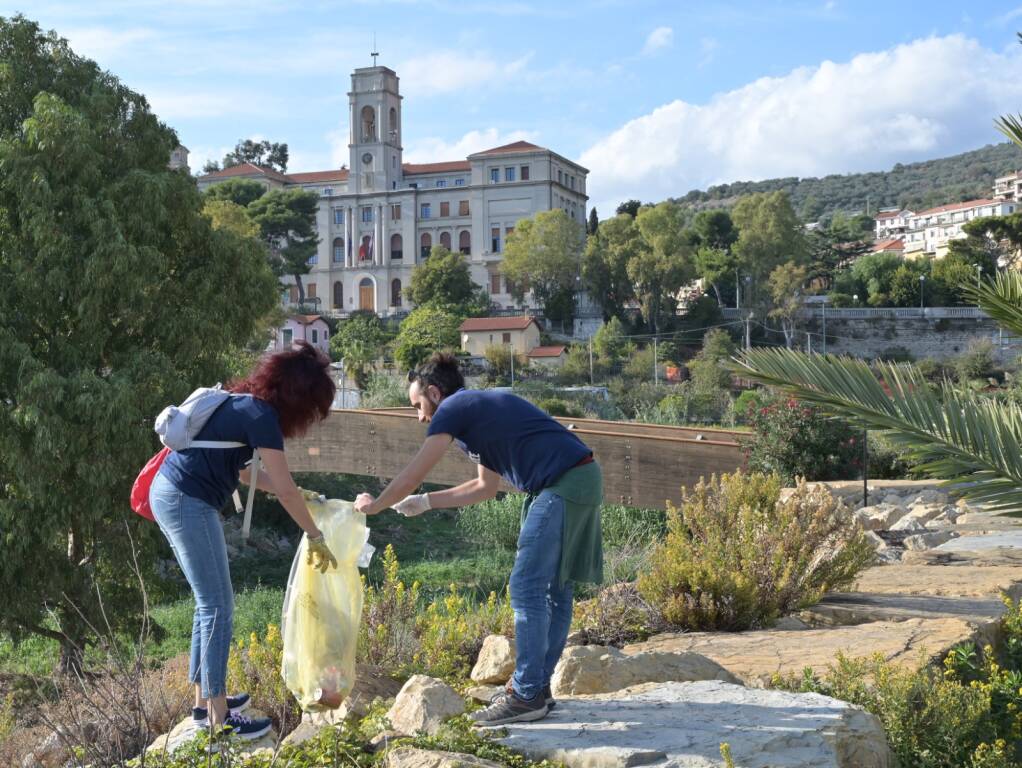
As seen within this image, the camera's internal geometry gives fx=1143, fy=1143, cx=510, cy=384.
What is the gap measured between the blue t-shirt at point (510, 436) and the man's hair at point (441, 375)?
189mm

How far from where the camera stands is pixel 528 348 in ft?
205

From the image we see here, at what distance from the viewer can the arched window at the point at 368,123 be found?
90438 mm

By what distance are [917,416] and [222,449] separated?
8.06 ft

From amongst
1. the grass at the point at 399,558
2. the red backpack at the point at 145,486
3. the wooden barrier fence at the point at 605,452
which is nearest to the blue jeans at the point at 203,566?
the red backpack at the point at 145,486

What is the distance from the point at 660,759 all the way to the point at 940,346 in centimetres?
6914

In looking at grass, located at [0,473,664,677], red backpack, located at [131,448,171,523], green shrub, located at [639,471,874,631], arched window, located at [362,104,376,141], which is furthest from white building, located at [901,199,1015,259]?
red backpack, located at [131,448,171,523]

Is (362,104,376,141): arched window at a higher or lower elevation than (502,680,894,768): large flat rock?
higher

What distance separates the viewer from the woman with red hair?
397 cm

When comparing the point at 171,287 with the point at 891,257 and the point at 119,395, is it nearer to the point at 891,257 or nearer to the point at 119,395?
the point at 119,395

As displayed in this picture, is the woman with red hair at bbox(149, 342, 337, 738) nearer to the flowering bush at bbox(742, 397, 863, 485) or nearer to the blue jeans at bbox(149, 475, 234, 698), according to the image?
the blue jeans at bbox(149, 475, 234, 698)

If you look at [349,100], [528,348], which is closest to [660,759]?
[528,348]

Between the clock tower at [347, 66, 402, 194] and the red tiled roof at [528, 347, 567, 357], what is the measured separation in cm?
3447

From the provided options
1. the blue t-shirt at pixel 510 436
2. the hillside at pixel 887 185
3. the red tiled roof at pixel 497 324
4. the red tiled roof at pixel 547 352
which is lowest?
the blue t-shirt at pixel 510 436

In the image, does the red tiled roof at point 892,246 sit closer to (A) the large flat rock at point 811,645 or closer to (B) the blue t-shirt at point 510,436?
(A) the large flat rock at point 811,645
